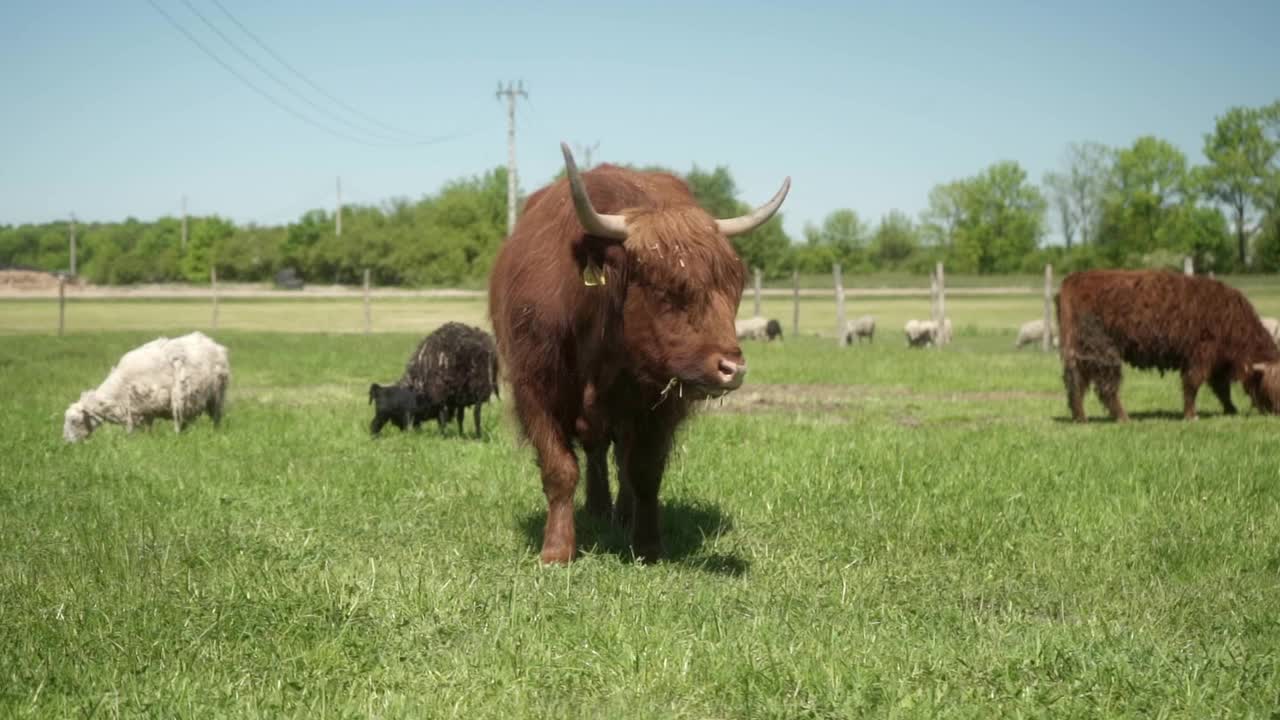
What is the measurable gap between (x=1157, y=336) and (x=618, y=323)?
10.4m

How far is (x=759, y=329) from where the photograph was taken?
3547 cm

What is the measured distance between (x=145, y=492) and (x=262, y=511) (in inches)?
45.8

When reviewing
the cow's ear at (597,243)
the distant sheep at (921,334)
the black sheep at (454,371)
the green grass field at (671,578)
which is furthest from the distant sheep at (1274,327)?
the cow's ear at (597,243)

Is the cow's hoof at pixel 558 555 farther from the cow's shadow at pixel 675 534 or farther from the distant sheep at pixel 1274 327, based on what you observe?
the distant sheep at pixel 1274 327

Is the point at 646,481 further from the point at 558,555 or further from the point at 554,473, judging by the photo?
the point at 558,555

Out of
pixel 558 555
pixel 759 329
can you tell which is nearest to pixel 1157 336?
pixel 558 555

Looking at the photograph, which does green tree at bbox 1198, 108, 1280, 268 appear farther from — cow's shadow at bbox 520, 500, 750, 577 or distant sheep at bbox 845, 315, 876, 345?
cow's shadow at bbox 520, 500, 750, 577

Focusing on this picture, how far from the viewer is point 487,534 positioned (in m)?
7.09

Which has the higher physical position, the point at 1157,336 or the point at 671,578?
the point at 1157,336

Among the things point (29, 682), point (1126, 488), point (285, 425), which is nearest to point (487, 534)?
point (29, 682)

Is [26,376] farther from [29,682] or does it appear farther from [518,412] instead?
[29,682]

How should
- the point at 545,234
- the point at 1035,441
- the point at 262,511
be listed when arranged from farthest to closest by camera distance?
the point at 1035,441, the point at 262,511, the point at 545,234

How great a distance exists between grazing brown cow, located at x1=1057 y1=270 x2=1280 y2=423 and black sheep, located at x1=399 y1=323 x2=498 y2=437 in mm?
6853

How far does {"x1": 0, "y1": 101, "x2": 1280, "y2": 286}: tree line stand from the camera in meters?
82.2
